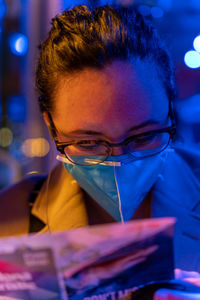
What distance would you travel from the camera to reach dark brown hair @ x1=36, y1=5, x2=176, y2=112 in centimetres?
103

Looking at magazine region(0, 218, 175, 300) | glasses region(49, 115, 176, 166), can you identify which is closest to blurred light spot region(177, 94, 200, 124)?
glasses region(49, 115, 176, 166)

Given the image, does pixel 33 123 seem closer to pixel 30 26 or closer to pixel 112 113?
pixel 30 26

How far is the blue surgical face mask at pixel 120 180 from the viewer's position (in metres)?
1.08

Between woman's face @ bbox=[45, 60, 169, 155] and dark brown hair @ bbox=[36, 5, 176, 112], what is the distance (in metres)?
0.04

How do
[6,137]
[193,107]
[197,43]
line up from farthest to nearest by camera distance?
1. [6,137]
2. [193,107]
3. [197,43]

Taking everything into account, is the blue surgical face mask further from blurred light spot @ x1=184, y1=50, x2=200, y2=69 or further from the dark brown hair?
blurred light spot @ x1=184, y1=50, x2=200, y2=69

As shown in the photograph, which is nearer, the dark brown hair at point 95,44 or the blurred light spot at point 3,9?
the dark brown hair at point 95,44

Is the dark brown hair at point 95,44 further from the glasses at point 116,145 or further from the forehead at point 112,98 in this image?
the glasses at point 116,145

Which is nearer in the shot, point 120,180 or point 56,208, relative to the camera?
point 120,180

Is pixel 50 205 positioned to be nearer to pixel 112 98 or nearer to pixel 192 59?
pixel 112 98

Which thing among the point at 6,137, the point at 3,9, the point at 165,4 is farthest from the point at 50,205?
the point at 6,137

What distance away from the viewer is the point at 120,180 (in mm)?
1091

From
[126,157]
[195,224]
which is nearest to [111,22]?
[126,157]

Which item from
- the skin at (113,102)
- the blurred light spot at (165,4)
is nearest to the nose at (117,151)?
the skin at (113,102)
